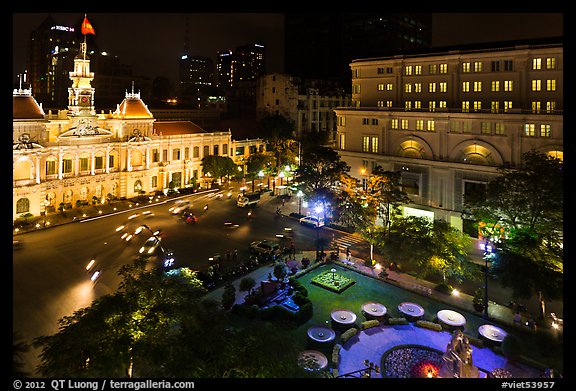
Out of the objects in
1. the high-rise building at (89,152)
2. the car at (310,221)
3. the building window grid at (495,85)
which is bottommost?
the car at (310,221)

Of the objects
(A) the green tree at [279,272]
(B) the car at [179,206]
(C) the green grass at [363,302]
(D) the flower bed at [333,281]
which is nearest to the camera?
(C) the green grass at [363,302]

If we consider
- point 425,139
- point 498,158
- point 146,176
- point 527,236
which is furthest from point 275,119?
point 527,236

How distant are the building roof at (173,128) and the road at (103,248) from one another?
1742 centimetres

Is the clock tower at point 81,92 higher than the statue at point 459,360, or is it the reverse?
the clock tower at point 81,92

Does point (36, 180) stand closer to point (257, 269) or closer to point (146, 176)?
point (146, 176)

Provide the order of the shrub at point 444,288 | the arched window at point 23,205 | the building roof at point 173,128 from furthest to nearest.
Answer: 1. the building roof at point 173,128
2. the arched window at point 23,205
3. the shrub at point 444,288

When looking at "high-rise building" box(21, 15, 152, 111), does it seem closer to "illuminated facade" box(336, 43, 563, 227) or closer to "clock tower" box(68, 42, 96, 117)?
"clock tower" box(68, 42, 96, 117)

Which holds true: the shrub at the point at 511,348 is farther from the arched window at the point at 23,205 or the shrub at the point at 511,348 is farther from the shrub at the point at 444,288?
the arched window at the point at 23,205

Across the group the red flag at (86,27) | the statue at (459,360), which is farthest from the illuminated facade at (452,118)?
the red flag at (86,27)

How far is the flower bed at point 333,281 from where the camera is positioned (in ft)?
121

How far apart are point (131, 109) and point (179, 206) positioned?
21.4 m

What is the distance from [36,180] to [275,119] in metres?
57.0

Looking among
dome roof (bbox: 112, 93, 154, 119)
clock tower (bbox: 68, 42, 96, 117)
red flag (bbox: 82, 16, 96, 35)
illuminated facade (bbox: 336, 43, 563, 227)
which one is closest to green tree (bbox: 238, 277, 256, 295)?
illuminated facade (bbox: 336, 43, 563, 227)

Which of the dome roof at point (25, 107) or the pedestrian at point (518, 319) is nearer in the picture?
the pedestrian at point (518, 319)
